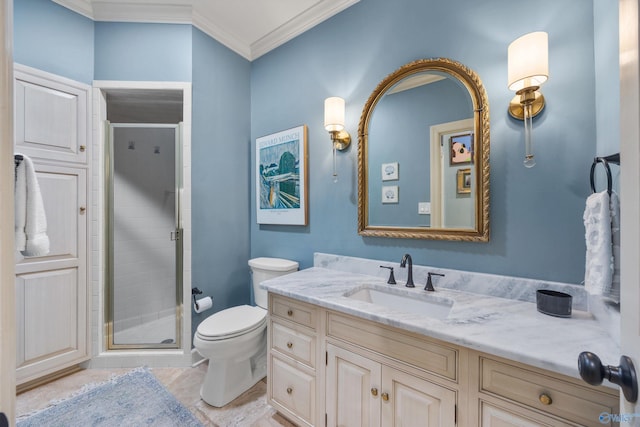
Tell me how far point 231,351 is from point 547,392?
1.52 metres

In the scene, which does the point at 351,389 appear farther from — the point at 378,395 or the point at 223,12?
the point at 223,12

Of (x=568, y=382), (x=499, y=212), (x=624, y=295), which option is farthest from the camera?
Answer: (x=499, y=212)

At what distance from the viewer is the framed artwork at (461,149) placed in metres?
1.35

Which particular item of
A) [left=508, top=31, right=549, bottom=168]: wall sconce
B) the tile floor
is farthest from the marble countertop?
the tile floor

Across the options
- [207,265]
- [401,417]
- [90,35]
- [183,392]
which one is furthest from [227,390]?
[90,35]

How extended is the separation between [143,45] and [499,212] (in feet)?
8.80

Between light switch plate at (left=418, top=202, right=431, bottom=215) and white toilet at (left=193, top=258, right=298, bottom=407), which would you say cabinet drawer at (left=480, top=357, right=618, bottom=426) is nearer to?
light switch plate at (left=418, top=202, right=431, bottom=215)

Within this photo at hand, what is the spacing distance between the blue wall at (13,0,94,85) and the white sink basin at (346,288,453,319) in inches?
98.4

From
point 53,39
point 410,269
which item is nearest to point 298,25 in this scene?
point 53,39

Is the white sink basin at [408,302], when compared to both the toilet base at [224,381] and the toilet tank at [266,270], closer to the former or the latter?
the toilet tank at [266,270]

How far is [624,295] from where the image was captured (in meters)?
0.48

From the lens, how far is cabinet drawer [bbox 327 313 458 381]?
94 cm

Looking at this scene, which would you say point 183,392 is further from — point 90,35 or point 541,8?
point 541,8

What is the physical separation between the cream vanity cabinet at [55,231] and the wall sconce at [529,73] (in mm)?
2688
